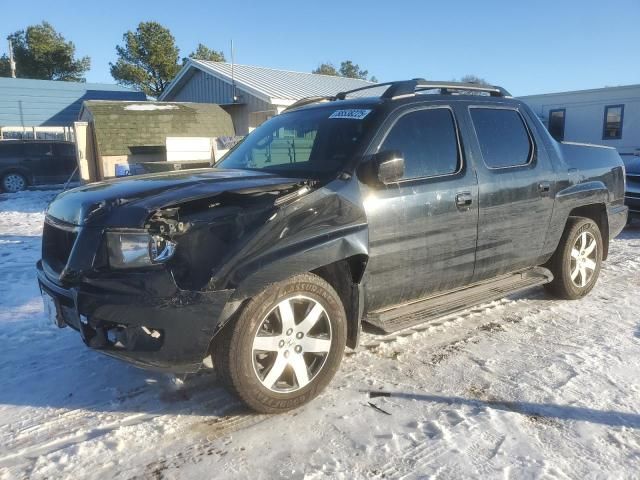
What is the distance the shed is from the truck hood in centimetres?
1105

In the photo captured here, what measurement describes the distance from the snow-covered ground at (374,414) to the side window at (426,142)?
1405mm

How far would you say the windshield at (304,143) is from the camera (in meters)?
3.58

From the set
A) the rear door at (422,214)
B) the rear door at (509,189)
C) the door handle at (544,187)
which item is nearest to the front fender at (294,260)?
the rear door at (422,214)

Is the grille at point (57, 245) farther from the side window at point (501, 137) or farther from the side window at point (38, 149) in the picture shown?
the side window at point (38, 149)

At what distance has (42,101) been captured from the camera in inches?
1061

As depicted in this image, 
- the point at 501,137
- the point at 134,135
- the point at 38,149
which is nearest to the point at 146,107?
the point at 134,135

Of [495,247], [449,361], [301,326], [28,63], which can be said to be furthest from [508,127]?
[28,63]

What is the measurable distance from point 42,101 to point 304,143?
91.1 feet

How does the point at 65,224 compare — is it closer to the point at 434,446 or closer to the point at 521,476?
the point at 434,446

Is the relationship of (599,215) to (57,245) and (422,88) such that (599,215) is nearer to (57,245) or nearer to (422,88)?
(422,88)

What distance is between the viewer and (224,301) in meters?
2.74

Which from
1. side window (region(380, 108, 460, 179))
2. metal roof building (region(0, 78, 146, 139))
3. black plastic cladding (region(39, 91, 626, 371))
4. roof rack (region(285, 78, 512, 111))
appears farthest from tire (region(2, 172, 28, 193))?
side window (region(380, 108, 460, 179))

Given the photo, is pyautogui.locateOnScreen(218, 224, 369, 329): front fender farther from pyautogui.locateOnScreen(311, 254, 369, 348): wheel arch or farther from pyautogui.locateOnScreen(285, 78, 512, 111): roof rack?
pyautogui.locateOnScreen(285, 78, 512, 111): roof rack

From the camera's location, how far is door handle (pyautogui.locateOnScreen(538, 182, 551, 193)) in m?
4.49
